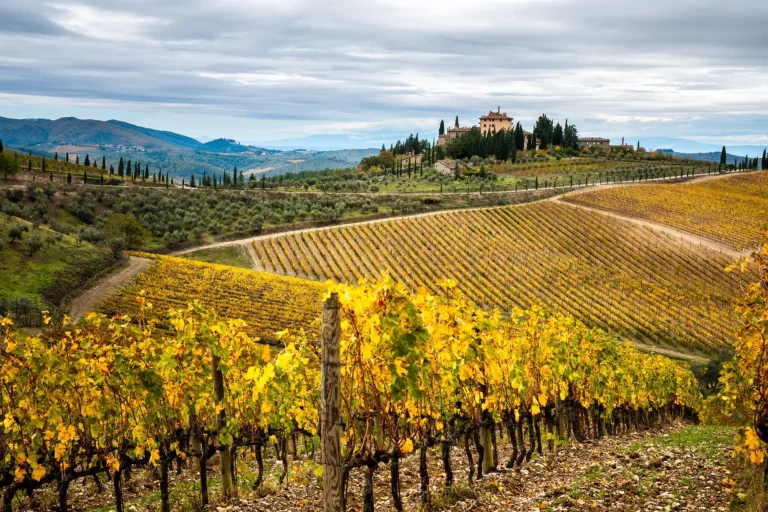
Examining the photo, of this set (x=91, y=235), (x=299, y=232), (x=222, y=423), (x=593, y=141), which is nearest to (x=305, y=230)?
(x=299, y=232)

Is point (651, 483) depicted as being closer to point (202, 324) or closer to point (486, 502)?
point (486, 502)

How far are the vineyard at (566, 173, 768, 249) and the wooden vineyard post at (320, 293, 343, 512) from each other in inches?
3115

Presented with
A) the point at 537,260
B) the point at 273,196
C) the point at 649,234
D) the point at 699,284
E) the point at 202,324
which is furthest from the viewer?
the point at 273,196

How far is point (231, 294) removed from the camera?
4491 centimetres

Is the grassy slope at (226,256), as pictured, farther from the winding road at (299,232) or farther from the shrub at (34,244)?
the shrub at (34,244)

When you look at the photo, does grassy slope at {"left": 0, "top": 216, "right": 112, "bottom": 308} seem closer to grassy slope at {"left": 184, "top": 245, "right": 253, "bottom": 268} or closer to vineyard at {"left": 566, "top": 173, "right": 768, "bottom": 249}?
grassy slope at {"left": 184, "top": 245, "right": 253, "bottom": 268}

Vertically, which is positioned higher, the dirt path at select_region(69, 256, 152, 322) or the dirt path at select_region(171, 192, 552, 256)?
the dirt path at select_region(171, 192, 552, 256)

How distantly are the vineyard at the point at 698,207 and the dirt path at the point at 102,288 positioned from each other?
62.8 metres

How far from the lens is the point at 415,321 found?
717cm

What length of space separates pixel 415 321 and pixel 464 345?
87.1 inches

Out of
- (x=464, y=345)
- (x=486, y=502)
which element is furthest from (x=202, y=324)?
(x=486, y=502)

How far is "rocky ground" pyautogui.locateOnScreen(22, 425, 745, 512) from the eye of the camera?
8758 millimetres

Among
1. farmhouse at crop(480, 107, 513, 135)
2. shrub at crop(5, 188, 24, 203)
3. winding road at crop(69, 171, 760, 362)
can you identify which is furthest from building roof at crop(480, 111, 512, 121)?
shrub at crop(5, 188, 24, 203)

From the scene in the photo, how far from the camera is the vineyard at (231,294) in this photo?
3988cm
